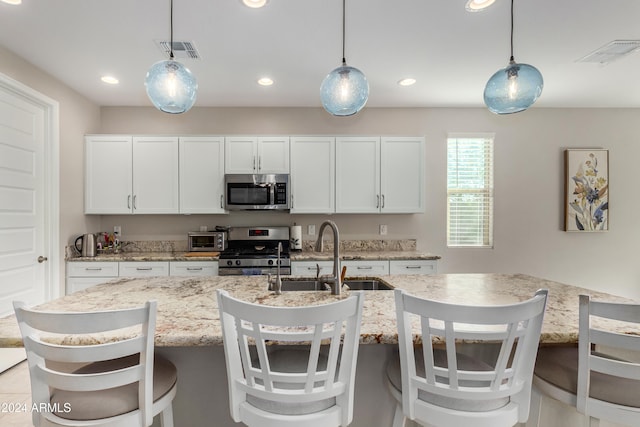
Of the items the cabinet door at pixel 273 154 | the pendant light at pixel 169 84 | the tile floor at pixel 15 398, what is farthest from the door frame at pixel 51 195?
the pendant light at pixel 169 84

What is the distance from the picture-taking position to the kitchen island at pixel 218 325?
1175 millimetres

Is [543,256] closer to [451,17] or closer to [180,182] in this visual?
[451,17]

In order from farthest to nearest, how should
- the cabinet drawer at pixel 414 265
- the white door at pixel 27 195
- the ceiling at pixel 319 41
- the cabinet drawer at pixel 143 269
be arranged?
the cabinet drawer at pixel 414 265
the cabinet drawer at pixel 143 269
the white door at pixel 27 195
the ceiling at pixel 319 41

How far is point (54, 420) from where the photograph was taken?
103 cm

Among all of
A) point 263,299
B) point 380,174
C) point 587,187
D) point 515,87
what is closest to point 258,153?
point 380,174

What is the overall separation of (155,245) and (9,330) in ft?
9.58

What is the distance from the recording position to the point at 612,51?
105 inches

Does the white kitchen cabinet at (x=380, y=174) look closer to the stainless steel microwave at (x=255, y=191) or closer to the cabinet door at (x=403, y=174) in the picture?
the cabinet door at (x=403, y=174)

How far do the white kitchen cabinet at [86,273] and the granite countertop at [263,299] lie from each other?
5.28 feet

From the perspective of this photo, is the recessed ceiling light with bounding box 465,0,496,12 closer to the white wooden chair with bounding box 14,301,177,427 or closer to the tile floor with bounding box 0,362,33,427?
the white wooden chair with bounding box 14,301,177,427

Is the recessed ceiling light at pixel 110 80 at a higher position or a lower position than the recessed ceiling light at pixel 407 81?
lower

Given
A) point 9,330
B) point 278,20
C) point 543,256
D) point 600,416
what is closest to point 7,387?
point 9,330

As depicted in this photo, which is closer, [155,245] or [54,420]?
[54,420]

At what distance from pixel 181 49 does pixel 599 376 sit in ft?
10.7
